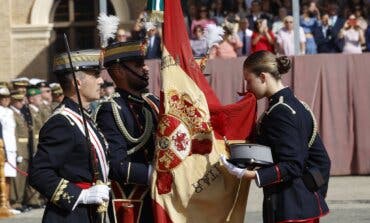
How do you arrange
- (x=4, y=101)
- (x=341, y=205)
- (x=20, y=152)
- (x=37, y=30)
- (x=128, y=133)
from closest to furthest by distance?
(x=128, y=133), (x=341, y=205), (x=4, y=101), (x=20, y=152), (x=37, y=30)

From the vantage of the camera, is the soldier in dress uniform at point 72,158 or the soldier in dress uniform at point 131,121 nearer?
the soldier in dress uniform at point 72,158

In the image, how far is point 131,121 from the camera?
25.9 feet

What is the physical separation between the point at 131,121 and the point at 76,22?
21.0 m

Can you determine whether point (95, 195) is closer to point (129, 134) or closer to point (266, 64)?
point (129, 134)

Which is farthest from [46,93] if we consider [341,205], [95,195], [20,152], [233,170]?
[95,195]

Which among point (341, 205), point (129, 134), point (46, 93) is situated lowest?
point (341, 205)

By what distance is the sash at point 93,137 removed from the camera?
7242 mm

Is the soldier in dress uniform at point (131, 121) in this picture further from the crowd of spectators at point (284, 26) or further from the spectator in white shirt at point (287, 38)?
the spectator in white shirt at point (287, 38)

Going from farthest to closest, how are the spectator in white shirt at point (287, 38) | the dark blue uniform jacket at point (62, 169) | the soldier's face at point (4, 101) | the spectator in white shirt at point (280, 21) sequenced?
1. the spectator in white shirt at point (280, 21)
2. the spectator in white shirt at point (287, 38)
3. the soldier's face at point (4, 101)
4. the dark blue uniform jacket at point (62, 169)

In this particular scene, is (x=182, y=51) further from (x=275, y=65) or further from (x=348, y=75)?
(x=348, y=75)

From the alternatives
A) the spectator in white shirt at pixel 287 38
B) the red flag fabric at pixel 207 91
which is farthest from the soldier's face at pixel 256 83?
the spectator in white shirt at pixel 287 38

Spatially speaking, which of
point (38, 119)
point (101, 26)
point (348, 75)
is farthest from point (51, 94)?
point (101, 26)

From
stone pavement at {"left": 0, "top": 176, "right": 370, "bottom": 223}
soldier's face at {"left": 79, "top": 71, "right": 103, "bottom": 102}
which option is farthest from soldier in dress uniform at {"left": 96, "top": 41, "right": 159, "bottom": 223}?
stone pavement at {"left": 0, "top": 176, "right": 370, "bottom": 223}

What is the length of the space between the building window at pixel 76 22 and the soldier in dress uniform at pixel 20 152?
35.9 ft
